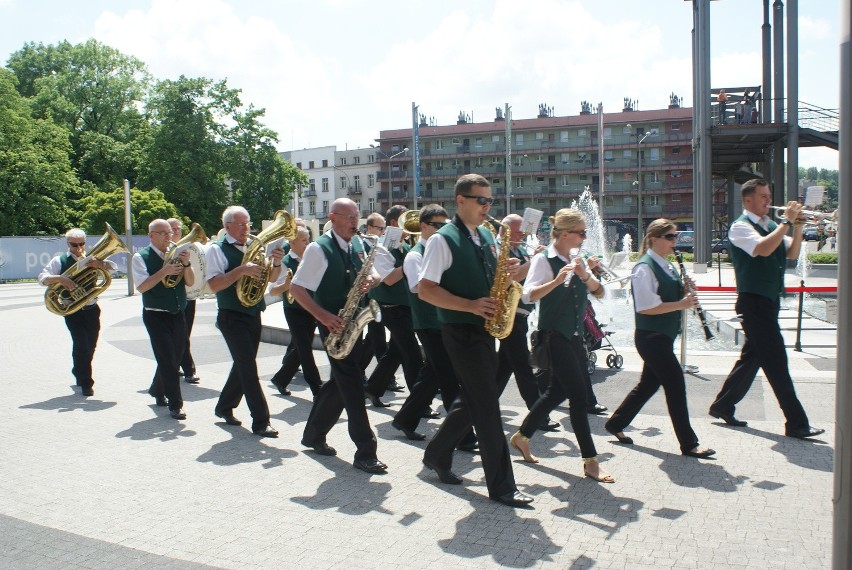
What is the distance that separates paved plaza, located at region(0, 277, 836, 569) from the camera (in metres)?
4.30

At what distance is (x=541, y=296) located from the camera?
5770 millimetres

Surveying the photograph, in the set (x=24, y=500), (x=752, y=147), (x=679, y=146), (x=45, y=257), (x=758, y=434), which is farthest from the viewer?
(x=679, y=146)

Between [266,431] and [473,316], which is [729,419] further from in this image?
[266,431]

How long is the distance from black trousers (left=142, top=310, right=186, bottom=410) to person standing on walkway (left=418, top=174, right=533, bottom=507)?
3.83m

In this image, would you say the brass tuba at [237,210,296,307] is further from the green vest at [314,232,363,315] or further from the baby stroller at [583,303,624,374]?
the baby stroller at [583,303,624,374]

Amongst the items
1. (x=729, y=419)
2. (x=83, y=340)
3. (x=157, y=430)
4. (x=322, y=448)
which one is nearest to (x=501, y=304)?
(x=322, y=448)

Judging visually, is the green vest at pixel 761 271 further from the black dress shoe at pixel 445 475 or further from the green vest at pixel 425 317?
the black dress shoe at pixel 445 475

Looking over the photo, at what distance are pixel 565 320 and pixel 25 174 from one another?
4683cm

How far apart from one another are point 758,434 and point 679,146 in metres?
81.0

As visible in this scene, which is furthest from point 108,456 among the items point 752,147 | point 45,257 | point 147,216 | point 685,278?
point 147,216

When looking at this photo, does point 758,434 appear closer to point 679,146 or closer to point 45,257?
point 45,257

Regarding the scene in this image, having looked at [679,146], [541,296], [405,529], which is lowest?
[405,529]

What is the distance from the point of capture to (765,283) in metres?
6.57

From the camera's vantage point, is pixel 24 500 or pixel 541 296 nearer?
pixel 24 500
